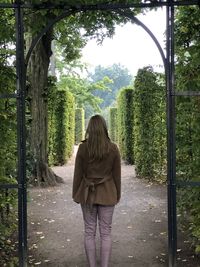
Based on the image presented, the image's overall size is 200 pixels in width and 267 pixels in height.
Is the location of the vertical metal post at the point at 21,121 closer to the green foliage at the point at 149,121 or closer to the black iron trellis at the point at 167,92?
the black iron trellis at the point at 167,92

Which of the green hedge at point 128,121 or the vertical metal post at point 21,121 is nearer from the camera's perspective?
the vertical metal post at point 21,121

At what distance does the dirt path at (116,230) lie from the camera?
581 centimetres

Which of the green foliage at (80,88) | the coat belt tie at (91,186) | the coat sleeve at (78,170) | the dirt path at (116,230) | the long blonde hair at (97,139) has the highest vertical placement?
the green foliage at (80,88)

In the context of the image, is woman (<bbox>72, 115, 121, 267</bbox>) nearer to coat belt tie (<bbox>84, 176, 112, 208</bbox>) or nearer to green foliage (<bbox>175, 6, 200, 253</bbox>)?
coat belt tie (<bbox>84, 176, 112, 208</bbox>)

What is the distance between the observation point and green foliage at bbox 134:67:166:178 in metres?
12.6

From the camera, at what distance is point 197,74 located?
5.29 metres

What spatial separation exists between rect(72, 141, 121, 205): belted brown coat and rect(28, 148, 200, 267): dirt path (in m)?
1.28

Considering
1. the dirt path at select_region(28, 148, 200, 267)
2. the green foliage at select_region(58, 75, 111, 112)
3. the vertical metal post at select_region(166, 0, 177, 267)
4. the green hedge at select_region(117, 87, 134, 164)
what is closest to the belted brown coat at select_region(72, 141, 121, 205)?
the vertical metal post at select_region(166, 0, 177, 267)

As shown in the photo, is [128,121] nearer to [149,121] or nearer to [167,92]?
[149,121]

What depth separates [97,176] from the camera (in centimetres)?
478

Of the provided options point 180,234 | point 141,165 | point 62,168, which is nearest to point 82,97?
point 62,168

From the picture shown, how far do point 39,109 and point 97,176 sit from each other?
7.47m

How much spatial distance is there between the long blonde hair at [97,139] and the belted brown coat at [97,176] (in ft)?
0.23

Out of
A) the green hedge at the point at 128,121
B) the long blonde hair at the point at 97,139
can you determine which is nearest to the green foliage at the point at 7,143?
the long blonde hair at the point at 97,139
